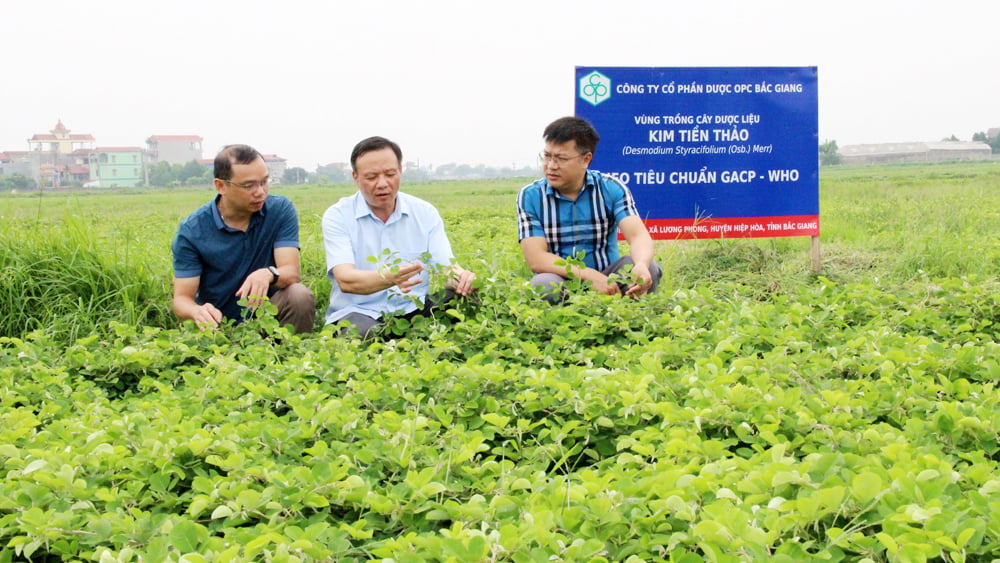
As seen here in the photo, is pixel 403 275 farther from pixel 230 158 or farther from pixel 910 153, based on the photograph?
pixel 910 153

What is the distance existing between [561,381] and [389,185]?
203cm

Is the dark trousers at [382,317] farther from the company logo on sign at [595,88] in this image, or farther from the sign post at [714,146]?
the company logo on sign at [595,88]

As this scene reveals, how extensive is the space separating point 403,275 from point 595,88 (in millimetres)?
2429

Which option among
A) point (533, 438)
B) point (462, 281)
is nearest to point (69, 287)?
point (462, 281)

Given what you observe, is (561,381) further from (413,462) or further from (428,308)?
(428,308)

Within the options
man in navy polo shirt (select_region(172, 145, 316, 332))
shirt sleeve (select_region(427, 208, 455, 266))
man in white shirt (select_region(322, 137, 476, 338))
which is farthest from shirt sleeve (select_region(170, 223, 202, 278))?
shirt sleeve (select_region(427, 208, 455, 266))

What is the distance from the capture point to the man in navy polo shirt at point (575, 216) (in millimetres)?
4848

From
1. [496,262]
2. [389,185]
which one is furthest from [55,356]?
[496,262]

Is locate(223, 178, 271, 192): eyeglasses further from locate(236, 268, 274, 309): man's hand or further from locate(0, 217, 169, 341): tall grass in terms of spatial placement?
locate(0, 217, 169, 341): tall grass

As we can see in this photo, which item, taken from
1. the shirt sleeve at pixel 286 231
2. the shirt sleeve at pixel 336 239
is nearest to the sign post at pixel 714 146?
the shirt sleeve at pixel 336 239

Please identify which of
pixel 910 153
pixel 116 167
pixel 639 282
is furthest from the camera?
pixel 910 153

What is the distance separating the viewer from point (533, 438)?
2.59m

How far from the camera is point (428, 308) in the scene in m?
4.62

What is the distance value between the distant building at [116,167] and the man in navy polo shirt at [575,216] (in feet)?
165
